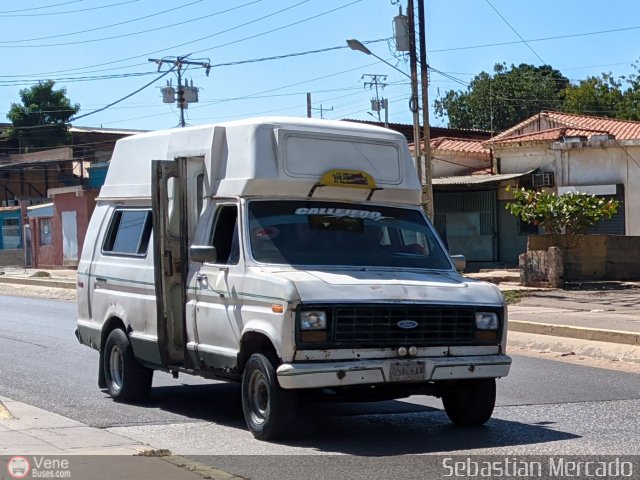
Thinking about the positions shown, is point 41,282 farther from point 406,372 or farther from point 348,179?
point 406,372

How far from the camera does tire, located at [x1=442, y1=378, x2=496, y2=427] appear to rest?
8875mm

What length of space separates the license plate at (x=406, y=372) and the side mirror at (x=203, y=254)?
192 cm

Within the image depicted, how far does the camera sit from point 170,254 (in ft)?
32.2

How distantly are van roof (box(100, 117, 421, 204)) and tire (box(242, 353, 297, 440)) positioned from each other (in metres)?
1.61

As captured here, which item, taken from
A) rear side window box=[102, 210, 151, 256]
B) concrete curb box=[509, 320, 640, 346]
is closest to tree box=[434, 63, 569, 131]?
concrete curb box=[509, 320, 640, 346]

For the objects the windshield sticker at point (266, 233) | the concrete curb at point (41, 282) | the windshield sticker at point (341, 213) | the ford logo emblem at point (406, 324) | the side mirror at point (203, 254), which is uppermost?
the windshield sticker at point (341, 213)

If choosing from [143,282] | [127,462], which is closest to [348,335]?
[127,462]

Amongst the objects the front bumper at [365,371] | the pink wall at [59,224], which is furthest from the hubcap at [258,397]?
the pink wall at [59,224]

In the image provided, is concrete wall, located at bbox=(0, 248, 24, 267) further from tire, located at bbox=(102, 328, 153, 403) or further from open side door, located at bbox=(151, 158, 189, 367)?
open side door, located at bbox=(151, 158, 189, 367)

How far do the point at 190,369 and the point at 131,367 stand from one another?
119cm

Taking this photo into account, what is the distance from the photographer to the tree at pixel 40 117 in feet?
239

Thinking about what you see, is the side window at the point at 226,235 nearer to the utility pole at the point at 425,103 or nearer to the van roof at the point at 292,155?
the van roof at the point at 292,155

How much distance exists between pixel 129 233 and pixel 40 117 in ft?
214

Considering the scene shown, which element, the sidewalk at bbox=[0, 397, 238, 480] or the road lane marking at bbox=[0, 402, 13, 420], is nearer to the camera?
the sidewalk at bbox=[0, 397, 238, 480]
